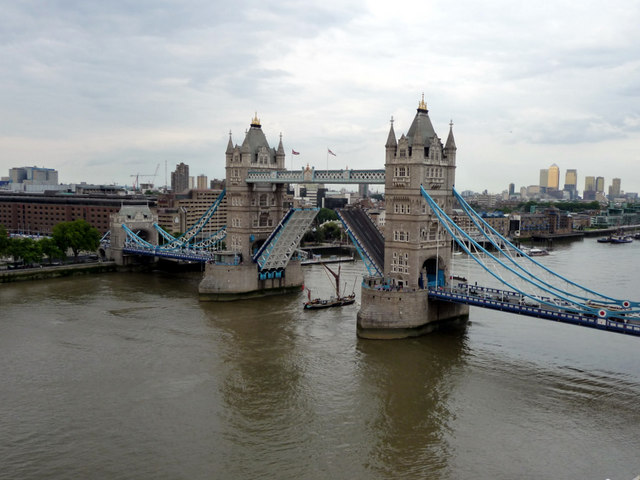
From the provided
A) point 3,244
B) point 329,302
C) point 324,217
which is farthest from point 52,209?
point 329,302

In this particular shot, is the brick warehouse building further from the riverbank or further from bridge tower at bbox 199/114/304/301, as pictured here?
bridge tower at bbox 199/114/304/301

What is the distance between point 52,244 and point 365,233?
4468cm

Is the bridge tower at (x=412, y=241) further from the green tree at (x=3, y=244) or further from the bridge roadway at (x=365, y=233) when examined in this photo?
the green tree at (x=3, y=244)

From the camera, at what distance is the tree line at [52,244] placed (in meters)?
72.1

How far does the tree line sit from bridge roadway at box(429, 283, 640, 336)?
51899 mm

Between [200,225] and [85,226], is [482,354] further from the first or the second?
[85,226]

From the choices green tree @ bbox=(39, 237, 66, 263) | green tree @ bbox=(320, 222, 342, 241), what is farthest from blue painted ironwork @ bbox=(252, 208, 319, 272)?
green tree @ bbox=(320, 222, 342, 241)

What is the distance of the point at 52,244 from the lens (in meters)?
75.8

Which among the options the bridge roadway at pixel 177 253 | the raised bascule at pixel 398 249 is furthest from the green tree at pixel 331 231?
the raised bascule at pixel 398 249

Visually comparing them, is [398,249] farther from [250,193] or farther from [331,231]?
[331,231]

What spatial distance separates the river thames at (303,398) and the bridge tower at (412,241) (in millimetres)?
1824

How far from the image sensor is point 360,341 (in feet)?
145

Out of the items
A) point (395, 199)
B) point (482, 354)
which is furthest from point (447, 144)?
point (482, 354)

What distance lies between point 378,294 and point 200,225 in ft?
115
